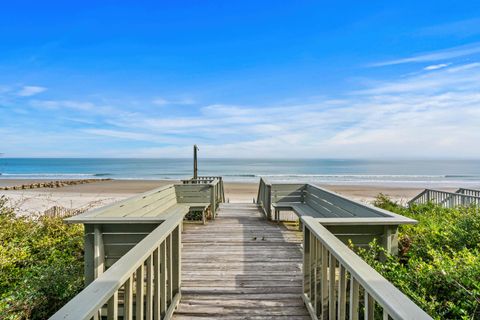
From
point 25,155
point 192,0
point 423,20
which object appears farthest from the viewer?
point 25,155

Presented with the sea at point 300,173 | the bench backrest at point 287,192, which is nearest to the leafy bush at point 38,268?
the bench backrest at point 287,192

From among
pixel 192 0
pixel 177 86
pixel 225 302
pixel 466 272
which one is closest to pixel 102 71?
pixel 177 86

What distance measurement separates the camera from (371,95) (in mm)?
16047

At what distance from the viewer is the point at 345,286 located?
5.74ft

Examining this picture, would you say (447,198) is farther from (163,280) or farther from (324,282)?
(163,280)

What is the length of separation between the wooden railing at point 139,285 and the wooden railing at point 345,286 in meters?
1.19

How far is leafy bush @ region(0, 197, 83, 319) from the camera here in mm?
2907

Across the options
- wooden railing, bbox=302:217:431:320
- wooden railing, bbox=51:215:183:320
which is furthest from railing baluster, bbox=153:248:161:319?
wooden railing, bbox=302:217:431:320

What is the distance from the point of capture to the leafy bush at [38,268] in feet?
9.54

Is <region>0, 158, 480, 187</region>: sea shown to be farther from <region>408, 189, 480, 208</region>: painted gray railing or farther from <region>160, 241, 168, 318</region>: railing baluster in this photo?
<region>160, 241, 168, 318</region>: railing baluster

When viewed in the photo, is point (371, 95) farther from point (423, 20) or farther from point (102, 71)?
point (102, 71)

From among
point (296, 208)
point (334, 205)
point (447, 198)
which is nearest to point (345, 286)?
point (334, 205)

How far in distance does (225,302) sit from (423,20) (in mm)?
11272

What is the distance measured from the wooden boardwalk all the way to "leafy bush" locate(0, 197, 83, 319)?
4.98ft
